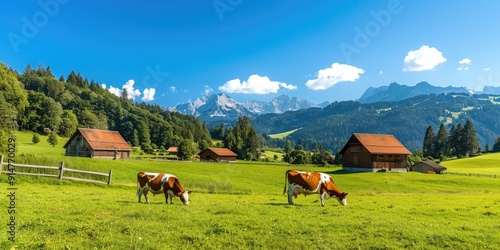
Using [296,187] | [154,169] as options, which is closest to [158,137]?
[154,169]

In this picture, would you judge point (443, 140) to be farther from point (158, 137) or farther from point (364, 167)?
point (158, 137)

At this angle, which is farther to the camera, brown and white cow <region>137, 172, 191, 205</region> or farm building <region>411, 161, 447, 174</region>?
farm building <region>411, 161, 447, 174</region>

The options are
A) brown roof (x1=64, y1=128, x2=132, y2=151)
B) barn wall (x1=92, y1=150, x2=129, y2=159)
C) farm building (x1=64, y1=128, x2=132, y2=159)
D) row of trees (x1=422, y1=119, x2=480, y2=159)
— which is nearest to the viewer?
farm building (x1=64, y1=128, x2=132, y2=159)

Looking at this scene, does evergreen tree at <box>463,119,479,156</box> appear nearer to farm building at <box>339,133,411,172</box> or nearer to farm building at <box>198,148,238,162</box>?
farm building at <box>339,133,411,172</box>

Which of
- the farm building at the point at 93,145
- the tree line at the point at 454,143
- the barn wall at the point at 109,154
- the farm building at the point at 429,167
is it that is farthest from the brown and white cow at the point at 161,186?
the tree line at the point at 454,143

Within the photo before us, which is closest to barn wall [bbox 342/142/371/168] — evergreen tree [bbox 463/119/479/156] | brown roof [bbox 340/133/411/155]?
brown roof [bbox 340/133/411/155]

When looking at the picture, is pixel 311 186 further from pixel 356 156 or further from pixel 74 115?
pixel 74 115

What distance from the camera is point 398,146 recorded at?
75.4m

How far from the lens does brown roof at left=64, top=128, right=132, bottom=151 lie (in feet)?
217

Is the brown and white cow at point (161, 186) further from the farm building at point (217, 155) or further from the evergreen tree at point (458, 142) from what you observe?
the evergreen tree at point (458, 142)

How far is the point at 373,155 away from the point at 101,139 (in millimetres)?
57445

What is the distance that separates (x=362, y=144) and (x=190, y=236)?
6529 centimetres

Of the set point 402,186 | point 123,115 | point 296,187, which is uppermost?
point 123,115

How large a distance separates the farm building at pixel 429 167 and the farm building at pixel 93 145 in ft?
257
